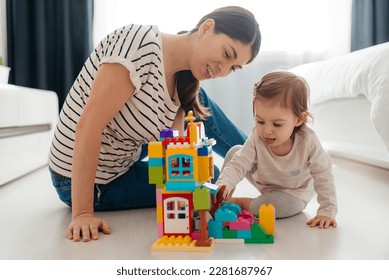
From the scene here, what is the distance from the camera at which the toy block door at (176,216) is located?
3.31ft

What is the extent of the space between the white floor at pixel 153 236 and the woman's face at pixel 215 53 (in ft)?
1.33

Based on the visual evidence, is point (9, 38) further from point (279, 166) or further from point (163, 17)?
point (279, 166)

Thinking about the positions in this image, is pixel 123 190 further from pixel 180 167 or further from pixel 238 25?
pixel 238 25

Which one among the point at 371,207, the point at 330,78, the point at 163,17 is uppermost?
the point at 163,17

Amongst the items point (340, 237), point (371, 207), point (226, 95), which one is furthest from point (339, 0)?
point (340, 237)

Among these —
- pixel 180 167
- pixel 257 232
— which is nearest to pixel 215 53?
pixel 180 167

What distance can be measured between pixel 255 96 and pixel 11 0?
2.31 m

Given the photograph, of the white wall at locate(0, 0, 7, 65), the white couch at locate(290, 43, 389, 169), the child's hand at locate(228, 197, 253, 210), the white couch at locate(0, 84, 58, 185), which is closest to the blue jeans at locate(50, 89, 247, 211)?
the child's hand at locate(228, 197, 253, 210)

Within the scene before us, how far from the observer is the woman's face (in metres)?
1.16

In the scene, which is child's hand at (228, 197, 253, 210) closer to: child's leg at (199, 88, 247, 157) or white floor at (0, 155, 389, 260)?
white floor at (0, 155, 389, 260)

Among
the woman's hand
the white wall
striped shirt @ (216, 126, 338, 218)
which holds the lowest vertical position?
the woman's hand

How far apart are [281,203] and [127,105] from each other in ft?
1.53

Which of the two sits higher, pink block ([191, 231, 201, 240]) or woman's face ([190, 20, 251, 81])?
woman's face ([190, 20, 251, 81])
